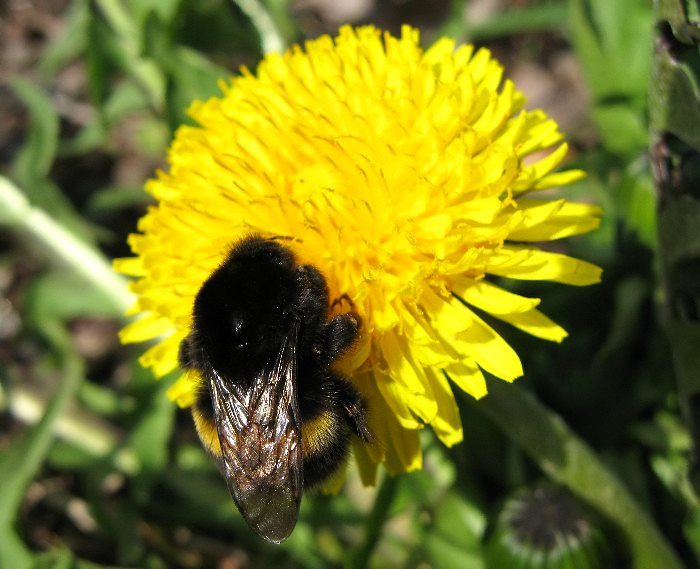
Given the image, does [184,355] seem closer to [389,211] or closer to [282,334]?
[282,334]

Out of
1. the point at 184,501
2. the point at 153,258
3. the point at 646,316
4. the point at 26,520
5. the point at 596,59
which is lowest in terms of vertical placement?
the point at 26,520

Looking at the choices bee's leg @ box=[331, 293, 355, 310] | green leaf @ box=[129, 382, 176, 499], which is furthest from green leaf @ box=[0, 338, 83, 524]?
bee's leg @ box=[331, 293, 355, 310]

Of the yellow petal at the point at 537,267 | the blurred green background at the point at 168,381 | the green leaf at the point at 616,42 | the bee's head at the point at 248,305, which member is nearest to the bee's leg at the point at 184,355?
the bee's head at the point at 248,305

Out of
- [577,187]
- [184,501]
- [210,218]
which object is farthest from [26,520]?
[577,187]

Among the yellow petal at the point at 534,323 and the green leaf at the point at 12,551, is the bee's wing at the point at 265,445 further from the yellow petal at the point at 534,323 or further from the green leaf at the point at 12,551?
the green leaf at the point at 12,551

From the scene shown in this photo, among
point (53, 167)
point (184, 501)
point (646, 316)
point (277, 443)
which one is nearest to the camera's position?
point (277, 443)

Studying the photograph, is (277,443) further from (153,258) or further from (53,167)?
(53,167)
